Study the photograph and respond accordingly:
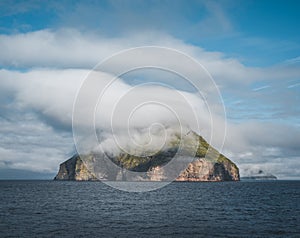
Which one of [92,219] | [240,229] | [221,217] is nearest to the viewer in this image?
[240,229]

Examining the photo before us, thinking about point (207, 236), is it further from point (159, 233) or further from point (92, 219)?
point (92, 219)

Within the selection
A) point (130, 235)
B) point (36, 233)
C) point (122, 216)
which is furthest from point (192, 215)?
point (36, 233)

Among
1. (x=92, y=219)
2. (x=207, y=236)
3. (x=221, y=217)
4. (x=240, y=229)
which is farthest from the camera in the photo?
(x=221, y=217)

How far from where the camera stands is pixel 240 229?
61062 millimetres

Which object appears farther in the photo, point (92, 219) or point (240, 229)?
point (92, 219)

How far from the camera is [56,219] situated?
71938mm

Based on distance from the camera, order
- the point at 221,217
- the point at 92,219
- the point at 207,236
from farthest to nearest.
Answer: the point at 221,217, the point at 92,219, the point at 207,236

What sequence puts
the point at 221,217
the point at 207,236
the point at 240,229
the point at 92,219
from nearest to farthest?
the point at 207,236
the point at 240,229
the point at 92,219
the point at 221,217

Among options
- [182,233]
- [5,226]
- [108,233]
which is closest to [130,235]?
[108,233]

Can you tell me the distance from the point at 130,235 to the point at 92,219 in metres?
19.2

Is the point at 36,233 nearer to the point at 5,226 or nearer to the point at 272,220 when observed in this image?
the point at 5,226

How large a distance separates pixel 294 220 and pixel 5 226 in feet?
185

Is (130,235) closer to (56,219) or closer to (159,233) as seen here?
(159,233)

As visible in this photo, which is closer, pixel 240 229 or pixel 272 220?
pixel 240 229
